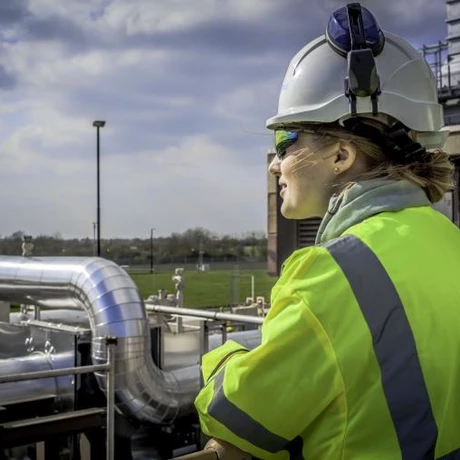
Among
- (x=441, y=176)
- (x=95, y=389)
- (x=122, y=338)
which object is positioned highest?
(x=441, y=176)

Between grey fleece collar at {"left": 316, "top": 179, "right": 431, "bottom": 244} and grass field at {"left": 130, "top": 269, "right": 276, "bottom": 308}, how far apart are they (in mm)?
15375

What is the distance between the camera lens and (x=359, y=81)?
156cm

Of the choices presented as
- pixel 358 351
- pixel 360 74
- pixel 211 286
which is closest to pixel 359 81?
pixel 360 74

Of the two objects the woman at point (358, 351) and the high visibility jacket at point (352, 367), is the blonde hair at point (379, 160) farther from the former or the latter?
the high visibility jacket at point (352, 367)

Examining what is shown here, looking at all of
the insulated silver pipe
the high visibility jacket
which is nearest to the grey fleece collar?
the high visibility jacket

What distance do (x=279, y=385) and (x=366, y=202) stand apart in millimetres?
487

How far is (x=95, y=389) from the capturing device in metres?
6.41

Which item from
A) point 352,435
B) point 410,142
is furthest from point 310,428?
point 410,142

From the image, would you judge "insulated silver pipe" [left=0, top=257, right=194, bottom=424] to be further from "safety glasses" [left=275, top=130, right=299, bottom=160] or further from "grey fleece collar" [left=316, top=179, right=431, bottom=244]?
"grey fleece collar" [left=316, top=179, right=431, bottom=244]

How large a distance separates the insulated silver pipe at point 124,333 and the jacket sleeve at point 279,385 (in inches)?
196

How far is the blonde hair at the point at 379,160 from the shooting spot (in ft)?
5.17

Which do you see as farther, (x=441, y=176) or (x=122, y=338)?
(x=122, y=338)

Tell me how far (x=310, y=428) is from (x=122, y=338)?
5026 mm

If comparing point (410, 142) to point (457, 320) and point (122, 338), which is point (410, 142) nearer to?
point (457, 320)
